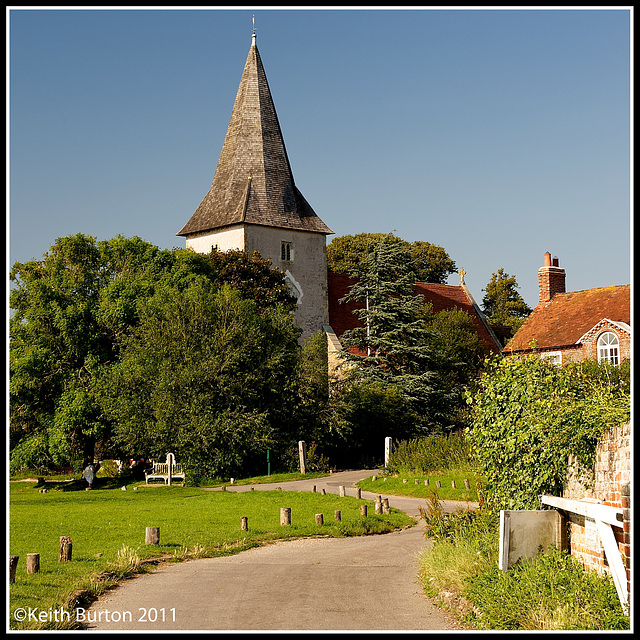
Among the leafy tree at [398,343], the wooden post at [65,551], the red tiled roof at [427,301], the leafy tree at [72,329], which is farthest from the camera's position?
the red tiled roof at [427,301]

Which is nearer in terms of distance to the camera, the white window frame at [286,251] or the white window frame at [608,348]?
the white window frame at [608,348]

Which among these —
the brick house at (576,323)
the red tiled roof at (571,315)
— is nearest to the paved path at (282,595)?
the brick house at (576,323)

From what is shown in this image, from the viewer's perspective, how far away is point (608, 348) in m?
40.2

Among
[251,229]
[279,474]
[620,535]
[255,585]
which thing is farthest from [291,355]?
[620,535]

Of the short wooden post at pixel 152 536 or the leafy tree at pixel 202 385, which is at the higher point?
the leafy tree at pixel 202 385

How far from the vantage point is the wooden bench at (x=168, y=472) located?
34.4 meters

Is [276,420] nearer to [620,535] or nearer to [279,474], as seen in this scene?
[279,474]

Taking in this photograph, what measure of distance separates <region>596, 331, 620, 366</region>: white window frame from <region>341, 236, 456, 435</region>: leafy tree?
330 inches

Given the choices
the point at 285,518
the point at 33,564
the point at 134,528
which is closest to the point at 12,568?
the point at 33,564

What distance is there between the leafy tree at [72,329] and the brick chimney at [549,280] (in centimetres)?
1744

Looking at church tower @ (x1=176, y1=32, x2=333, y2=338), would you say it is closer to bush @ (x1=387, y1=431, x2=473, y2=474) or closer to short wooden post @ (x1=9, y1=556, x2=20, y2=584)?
bush @ (x1=387, y1=431, x2=473, y2=474)

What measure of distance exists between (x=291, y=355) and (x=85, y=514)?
16629 millimetres

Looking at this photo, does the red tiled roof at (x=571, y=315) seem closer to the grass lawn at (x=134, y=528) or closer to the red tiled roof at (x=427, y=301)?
the red tiled roof at (x=427, y=301)

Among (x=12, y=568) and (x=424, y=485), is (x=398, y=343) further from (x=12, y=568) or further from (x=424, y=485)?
(x=12, y=568)
